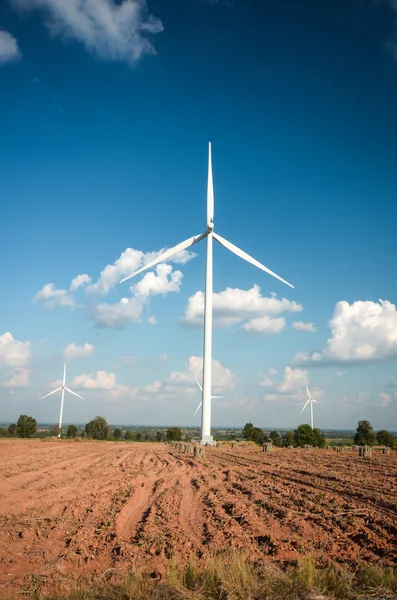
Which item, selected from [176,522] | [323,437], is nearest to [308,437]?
[323,437]

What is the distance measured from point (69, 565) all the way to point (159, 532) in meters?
2.72

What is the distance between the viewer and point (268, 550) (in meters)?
9.48

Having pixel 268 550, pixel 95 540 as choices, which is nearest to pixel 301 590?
pixel 268 550

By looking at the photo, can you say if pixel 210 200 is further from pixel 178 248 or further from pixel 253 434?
pixel 253 434

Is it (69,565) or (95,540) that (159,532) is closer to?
(95,540)

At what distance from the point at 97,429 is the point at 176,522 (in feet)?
444

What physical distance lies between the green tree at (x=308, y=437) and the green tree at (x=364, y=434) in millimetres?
11257

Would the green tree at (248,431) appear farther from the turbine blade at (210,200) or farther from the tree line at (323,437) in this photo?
the turbine blade at (210,200)

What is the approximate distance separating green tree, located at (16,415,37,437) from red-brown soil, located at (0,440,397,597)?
109m

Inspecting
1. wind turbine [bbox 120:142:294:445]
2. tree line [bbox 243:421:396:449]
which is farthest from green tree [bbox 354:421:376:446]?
wind turbine [bbox 120:142:294:445]

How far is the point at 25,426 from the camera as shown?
118625 millimetres

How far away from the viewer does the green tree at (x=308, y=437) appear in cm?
10250

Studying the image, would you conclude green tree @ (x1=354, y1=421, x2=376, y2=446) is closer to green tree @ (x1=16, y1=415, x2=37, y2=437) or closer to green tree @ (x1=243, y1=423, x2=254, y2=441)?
green tree @ (x1=243, y1=423, x2=254, y2=441)

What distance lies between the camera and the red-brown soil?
9156 mm
